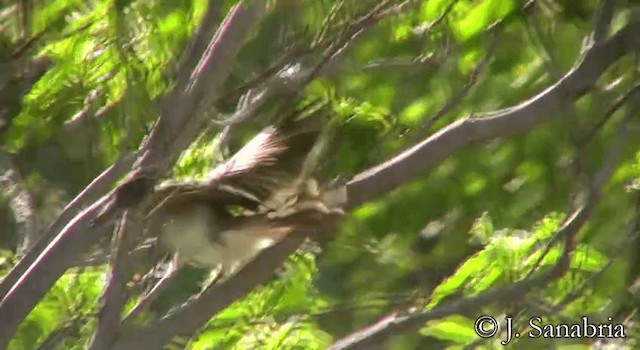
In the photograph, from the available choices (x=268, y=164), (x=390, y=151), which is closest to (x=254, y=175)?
(x=268, y=164)

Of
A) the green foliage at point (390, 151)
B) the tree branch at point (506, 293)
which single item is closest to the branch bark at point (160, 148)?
the green foliage at point (390, 151)

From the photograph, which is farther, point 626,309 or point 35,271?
point 626,309

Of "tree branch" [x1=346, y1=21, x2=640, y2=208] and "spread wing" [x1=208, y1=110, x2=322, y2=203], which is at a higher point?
"tree branch" [x1=346, y1=21, x2=640, y2=208]

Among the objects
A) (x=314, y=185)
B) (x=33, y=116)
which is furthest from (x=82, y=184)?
(x=314, y=185)

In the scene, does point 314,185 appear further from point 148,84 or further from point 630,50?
point 630,50

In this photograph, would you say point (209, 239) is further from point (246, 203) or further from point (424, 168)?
point (424, 168)

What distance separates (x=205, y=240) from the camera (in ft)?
1.52

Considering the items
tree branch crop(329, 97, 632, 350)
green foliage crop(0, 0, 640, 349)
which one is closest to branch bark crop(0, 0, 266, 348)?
green foliage crop(0, 0, 640, 349)

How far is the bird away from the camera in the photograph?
0.44 meters

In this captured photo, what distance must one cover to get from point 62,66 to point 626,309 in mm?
432

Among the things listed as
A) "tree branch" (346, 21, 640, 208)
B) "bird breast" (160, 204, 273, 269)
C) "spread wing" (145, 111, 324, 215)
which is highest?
"tree branch" (346, 21, 640, 208)

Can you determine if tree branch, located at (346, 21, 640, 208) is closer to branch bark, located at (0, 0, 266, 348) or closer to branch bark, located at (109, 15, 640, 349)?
branch bark, located at (109, 15, 640, 349)

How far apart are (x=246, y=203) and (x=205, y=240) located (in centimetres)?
4

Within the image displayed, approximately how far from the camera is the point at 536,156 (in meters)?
0.57
